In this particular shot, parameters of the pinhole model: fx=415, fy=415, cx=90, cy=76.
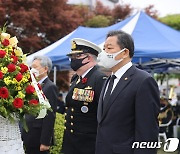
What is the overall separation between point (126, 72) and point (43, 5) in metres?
12.2

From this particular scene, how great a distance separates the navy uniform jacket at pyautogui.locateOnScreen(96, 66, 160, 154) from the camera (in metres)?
2.98

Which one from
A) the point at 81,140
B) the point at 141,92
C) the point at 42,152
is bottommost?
the point at 42,152

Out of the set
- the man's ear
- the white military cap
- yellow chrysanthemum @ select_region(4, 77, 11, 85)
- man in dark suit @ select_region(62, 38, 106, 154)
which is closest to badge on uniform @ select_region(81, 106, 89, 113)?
man in dark suit @ select_region(62, 38, 106, 154)

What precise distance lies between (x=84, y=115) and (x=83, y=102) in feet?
0.43

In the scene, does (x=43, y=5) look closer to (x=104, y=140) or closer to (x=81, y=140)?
(x=81, y=140)

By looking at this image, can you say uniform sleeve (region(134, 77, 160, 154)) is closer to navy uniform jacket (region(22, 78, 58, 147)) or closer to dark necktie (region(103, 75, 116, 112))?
dark necktie (region(103, 75, 116, 112))

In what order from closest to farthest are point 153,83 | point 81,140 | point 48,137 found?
point 153,83
point 81,140
point 48,137

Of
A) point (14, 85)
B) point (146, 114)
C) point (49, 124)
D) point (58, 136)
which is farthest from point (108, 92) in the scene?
point (58, 136)

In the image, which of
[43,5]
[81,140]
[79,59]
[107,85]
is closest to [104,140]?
[107,85]

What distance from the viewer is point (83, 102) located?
13.5ft

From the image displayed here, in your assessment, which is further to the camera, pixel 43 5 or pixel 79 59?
pixel 43 5

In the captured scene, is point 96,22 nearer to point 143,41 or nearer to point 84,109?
point 143,41

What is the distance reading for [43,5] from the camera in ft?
49.1

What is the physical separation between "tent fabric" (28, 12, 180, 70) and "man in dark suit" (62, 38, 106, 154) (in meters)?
3.70
